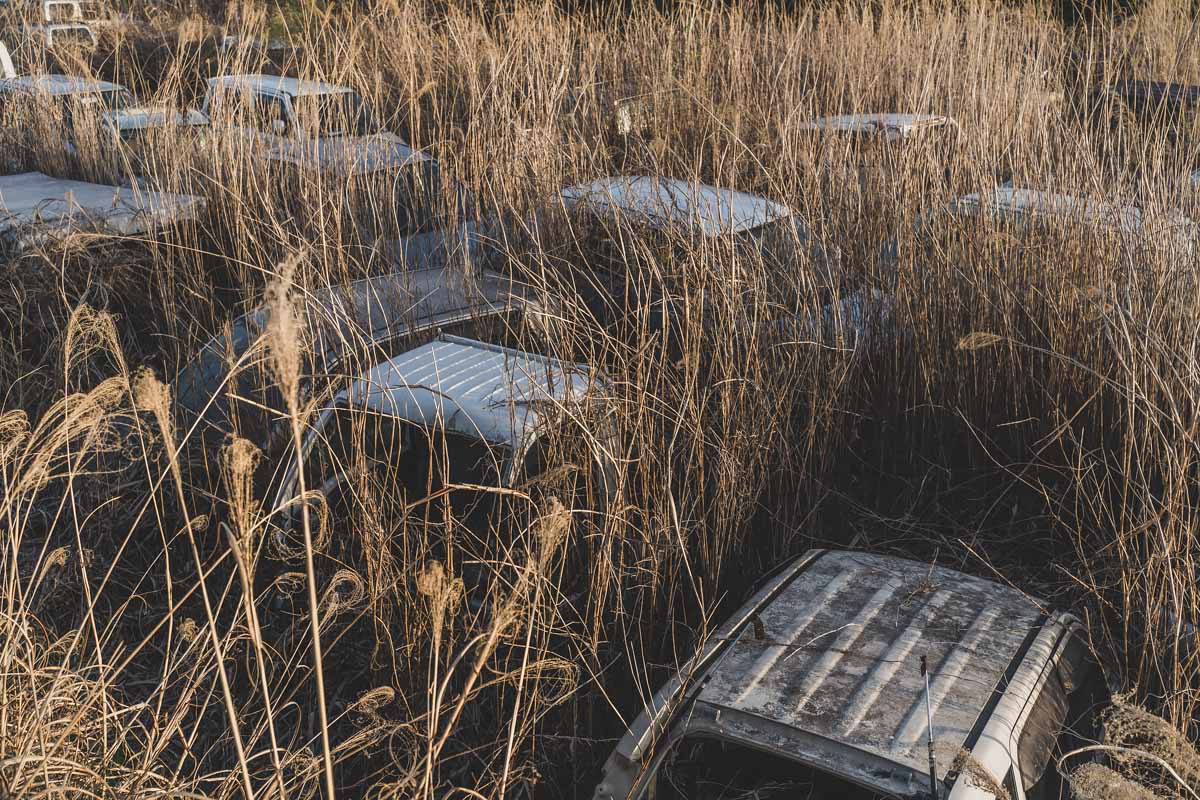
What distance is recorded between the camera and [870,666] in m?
2.09

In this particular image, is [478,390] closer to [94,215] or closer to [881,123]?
[881,123]

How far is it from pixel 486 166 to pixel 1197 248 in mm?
2768

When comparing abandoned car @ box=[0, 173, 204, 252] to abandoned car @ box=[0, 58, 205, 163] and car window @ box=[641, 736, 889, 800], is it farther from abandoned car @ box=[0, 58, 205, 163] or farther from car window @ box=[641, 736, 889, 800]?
car window @ box=[641, 736, 889, 800]

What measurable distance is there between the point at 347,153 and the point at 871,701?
11.4 feet

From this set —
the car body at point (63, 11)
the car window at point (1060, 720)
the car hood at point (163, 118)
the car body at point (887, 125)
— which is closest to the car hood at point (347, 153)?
the car hood at point (163, 118)

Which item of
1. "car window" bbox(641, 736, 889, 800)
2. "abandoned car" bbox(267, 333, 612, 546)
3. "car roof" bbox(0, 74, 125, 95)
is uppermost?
"car roof" bbox(0, 74, 125, 95)

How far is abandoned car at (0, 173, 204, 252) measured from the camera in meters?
4.42

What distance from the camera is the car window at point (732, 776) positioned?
206cm

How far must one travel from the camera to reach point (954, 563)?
10.2 ft

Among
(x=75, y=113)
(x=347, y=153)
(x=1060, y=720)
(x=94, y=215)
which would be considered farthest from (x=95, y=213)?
(x=1060, y=720)

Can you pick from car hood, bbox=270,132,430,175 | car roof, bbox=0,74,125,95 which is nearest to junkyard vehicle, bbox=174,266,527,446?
car hood, bbox=270,132,430,175

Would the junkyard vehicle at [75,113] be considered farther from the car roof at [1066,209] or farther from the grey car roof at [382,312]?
the car roof at [1066,209]

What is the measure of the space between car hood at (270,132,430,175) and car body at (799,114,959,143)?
1820 millimetres

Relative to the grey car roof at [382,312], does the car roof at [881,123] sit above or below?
above
